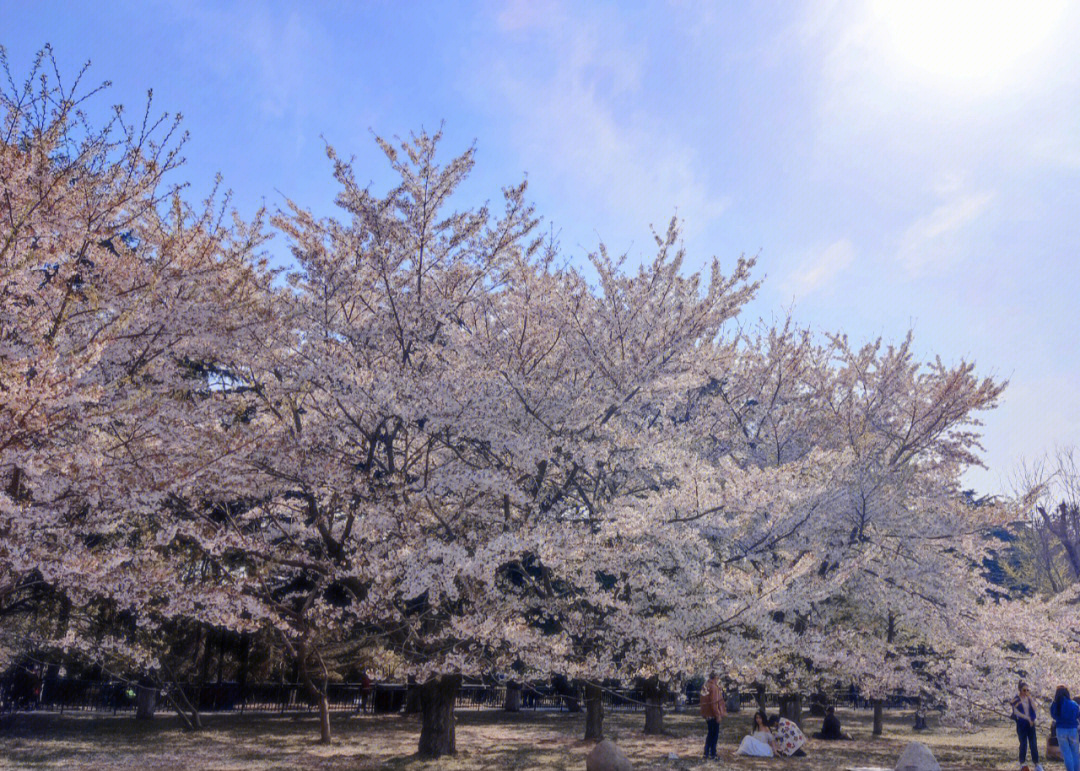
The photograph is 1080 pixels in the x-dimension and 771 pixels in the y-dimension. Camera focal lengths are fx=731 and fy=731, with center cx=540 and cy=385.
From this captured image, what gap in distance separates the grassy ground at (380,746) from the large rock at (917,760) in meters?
2.01

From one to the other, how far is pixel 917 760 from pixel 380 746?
9285 mm

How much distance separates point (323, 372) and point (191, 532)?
2.73 meters

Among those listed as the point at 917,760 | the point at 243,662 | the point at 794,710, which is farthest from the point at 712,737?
the point at 243,662

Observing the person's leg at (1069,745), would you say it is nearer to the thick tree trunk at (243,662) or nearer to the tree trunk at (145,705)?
the thick tree trunk at (243,662)

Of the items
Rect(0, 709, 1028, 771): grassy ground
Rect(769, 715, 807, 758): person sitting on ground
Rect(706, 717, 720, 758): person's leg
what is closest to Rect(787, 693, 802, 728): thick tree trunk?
Rect(0, 709, 1028, 771): grassy ground

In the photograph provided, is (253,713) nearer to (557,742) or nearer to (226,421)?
(557,742)

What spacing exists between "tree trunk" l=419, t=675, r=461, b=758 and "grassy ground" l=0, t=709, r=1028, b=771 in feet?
0.95

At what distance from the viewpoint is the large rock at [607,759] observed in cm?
977

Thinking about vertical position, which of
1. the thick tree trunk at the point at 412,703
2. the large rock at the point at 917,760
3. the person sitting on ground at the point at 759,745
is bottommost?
the thick tree trunk at the point at 412,703

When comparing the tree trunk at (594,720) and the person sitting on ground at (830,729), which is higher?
the tree trunk at (594,720)

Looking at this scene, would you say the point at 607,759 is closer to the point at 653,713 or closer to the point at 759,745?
the point at 759,745

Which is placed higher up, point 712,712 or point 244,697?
point 712,712

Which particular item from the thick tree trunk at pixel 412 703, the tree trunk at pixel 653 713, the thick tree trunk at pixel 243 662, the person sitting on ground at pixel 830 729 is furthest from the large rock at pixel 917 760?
the thick tree trunk at pixel 412 703

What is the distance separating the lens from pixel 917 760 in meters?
10.6
